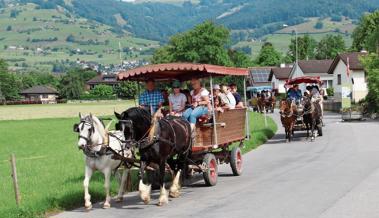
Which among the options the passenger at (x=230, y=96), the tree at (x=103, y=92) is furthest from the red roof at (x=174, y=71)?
the tree at (x=103, y=92)

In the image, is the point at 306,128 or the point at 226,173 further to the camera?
the point at 306,128

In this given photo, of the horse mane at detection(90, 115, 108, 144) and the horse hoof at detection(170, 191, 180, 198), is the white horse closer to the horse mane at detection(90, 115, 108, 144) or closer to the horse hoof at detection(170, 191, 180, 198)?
the horse mane at detection(90, 115, 108, 144)

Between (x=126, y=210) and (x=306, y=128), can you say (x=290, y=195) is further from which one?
(x=306, y=128)

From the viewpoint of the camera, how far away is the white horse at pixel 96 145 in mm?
12453

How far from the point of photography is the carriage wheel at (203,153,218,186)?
607 inches

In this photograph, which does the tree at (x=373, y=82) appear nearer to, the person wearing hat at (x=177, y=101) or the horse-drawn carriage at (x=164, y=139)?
the horse-drawn carriage at (x=164, y=139)

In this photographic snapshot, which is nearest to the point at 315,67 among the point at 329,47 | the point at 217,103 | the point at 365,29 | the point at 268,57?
the point at 365,29

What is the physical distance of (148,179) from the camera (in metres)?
15.2

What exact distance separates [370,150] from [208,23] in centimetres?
10241

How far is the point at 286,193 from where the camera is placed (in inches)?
533

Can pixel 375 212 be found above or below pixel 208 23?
below

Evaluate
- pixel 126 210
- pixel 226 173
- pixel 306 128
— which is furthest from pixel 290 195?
pixel 306 128

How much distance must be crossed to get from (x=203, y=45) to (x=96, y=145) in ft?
360

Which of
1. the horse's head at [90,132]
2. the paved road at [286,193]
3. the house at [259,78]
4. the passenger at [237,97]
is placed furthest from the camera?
the house at [259,78]
